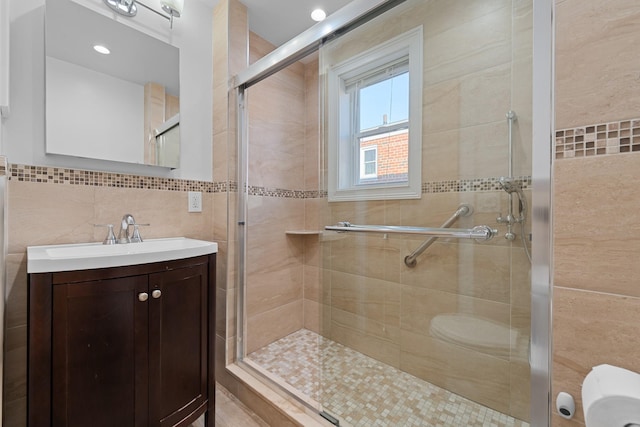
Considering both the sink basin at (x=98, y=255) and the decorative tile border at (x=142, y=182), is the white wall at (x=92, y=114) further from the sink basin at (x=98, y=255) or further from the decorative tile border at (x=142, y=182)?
the sink basin at (x=98, y=255)

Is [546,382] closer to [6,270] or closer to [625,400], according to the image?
[625,400]

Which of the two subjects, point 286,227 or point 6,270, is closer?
point 6,270

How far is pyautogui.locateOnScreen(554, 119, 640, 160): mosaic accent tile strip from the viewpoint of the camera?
57 cm

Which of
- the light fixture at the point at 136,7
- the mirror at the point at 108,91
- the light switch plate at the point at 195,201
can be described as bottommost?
the light switch plate at the point at 195,201

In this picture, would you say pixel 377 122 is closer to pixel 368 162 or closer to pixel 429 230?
pixel 368 162

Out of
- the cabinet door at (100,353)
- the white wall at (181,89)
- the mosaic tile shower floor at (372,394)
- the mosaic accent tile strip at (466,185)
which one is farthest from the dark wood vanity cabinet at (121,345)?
the mosaic accent tile strip at (466,185)

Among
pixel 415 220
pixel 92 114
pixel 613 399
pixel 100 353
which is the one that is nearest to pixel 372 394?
pixel 415 220

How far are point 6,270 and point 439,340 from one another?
200 centimetres

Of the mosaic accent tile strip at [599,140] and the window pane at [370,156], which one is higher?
the window pane at [370,156]

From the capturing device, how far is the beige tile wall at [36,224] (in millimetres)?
1129

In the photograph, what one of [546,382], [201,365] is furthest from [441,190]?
[201,365]

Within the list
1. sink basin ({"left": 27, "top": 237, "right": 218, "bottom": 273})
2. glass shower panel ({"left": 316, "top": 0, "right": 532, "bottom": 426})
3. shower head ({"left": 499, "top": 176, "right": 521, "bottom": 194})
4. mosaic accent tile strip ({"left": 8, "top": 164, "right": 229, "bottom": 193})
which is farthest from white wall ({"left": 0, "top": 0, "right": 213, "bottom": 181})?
shower head ({"left": 499, "top": 176, "right": 521, "bottom": 194})

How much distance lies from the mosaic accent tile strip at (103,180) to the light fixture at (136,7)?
2.85 feet

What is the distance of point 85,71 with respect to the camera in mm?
1316
